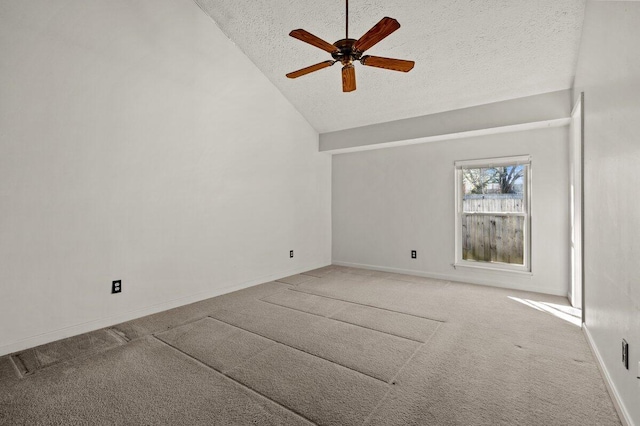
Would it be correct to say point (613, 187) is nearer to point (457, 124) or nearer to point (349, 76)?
point (349, 76)

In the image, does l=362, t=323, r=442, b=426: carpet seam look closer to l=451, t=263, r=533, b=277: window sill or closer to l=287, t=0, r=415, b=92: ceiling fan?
l=451, t=263, r=533, b=277: window sill

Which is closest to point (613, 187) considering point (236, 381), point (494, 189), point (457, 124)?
point (236, 381)

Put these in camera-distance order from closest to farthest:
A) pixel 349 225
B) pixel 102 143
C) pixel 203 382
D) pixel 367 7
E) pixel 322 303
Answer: pixel 203 382, pixel 102 143, pixel 367 7, pixel 322 303, pixel 349 225

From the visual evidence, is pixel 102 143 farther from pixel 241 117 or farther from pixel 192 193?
pixel 241 117

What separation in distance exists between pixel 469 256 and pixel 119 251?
176 inches

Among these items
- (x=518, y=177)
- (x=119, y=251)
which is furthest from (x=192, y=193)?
(x=518, y=177)

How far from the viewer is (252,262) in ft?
14.5

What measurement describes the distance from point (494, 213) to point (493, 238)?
359 mm

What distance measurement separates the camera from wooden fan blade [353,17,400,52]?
79.7 inches

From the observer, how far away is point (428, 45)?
3385 mm

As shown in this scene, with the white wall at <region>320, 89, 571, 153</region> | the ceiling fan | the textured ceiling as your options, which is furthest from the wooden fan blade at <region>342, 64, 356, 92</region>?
the white wall at <region>320, 89, 571, 153</region>

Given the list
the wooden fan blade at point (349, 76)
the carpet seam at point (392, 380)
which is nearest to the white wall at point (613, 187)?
the carpet seam at point (392, 380)

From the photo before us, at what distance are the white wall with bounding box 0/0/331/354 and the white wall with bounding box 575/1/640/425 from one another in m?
3.61

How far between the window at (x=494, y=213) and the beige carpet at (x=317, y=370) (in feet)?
3.98
